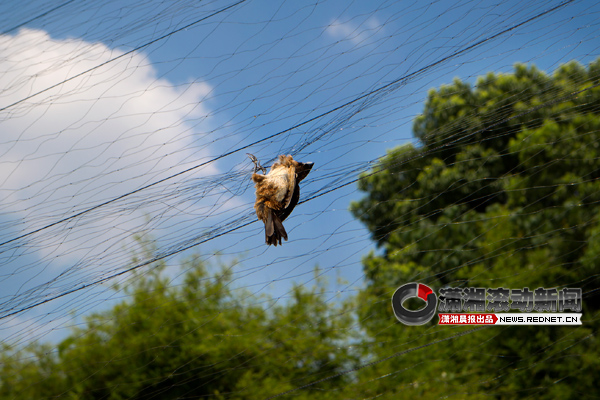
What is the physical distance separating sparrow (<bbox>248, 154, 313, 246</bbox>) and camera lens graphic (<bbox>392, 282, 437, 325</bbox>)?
4.49 ft

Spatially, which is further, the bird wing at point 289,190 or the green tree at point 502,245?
the green tree at point 502,245

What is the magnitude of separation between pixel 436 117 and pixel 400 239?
228cm

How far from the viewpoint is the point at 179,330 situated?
579 cm

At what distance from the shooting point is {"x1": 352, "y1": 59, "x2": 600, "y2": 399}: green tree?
4.62m

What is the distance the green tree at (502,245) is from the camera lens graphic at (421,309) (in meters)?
0.12

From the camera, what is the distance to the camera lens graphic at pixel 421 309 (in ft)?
11.9

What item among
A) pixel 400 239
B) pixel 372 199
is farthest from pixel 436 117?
pixel 400 239

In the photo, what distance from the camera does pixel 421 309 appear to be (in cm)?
368

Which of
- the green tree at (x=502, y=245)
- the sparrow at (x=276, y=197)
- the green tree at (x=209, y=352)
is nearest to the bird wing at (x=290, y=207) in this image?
the sparrow at (x=276, y=197)

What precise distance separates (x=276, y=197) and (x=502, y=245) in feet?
15.1

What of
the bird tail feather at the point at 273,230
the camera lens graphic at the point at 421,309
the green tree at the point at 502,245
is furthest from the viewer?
the green tree at the point at 502,245

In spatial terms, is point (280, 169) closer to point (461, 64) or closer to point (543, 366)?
point (461, 64)

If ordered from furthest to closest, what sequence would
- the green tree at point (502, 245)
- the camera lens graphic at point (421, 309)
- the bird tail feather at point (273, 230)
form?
the green tree at point (502, 245), the camera lens graphic at point (421, 309), the bird tail feather at point (273, 230)

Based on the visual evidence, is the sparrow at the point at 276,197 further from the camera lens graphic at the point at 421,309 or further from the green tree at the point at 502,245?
the camera lens graphic at the point at 421,309
